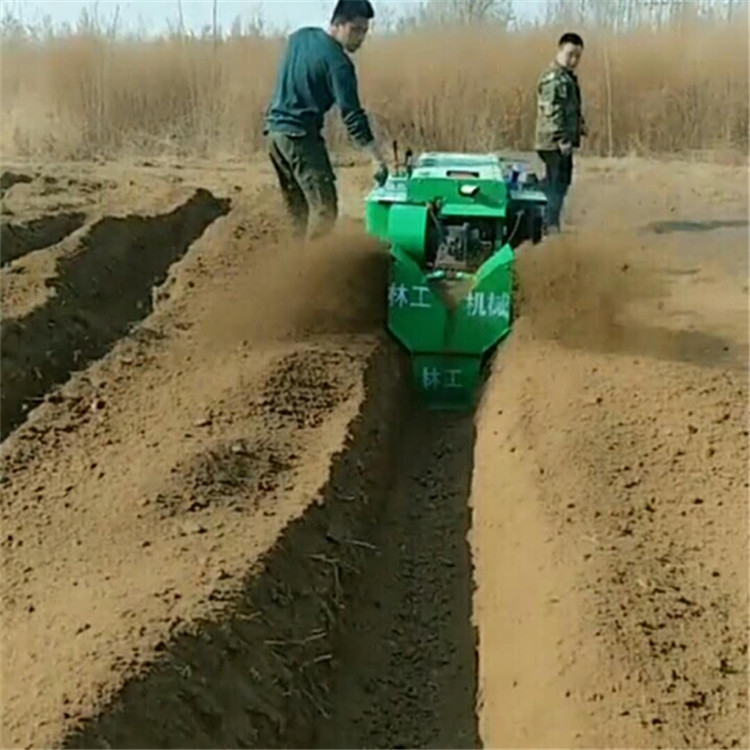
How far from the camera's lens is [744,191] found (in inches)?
693

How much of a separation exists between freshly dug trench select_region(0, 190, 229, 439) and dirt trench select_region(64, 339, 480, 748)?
1.79 meters

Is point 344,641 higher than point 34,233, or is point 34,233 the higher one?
point 34,233

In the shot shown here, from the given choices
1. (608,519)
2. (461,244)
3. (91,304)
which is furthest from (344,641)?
(91,304)

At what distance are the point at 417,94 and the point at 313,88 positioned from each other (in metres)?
11.3

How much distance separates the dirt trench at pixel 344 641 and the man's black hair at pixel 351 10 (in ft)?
8.62

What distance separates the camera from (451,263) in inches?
347

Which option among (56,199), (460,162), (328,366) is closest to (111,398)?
(328,366)

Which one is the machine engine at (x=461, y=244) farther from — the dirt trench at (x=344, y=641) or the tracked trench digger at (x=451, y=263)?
the dirt trench at (x=344, y=641)

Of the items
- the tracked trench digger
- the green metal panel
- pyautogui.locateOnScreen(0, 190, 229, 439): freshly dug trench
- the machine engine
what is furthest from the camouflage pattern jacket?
the green metal panel

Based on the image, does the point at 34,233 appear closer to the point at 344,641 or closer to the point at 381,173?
the point at 381,173

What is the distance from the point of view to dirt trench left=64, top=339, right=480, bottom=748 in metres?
4.27

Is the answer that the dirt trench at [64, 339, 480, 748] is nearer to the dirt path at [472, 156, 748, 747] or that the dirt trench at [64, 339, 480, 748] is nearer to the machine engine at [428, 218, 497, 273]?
the dirt path at [472, 156, 748, 747]

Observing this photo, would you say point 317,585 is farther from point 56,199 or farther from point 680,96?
point 680,96

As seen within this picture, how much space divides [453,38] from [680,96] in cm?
318
